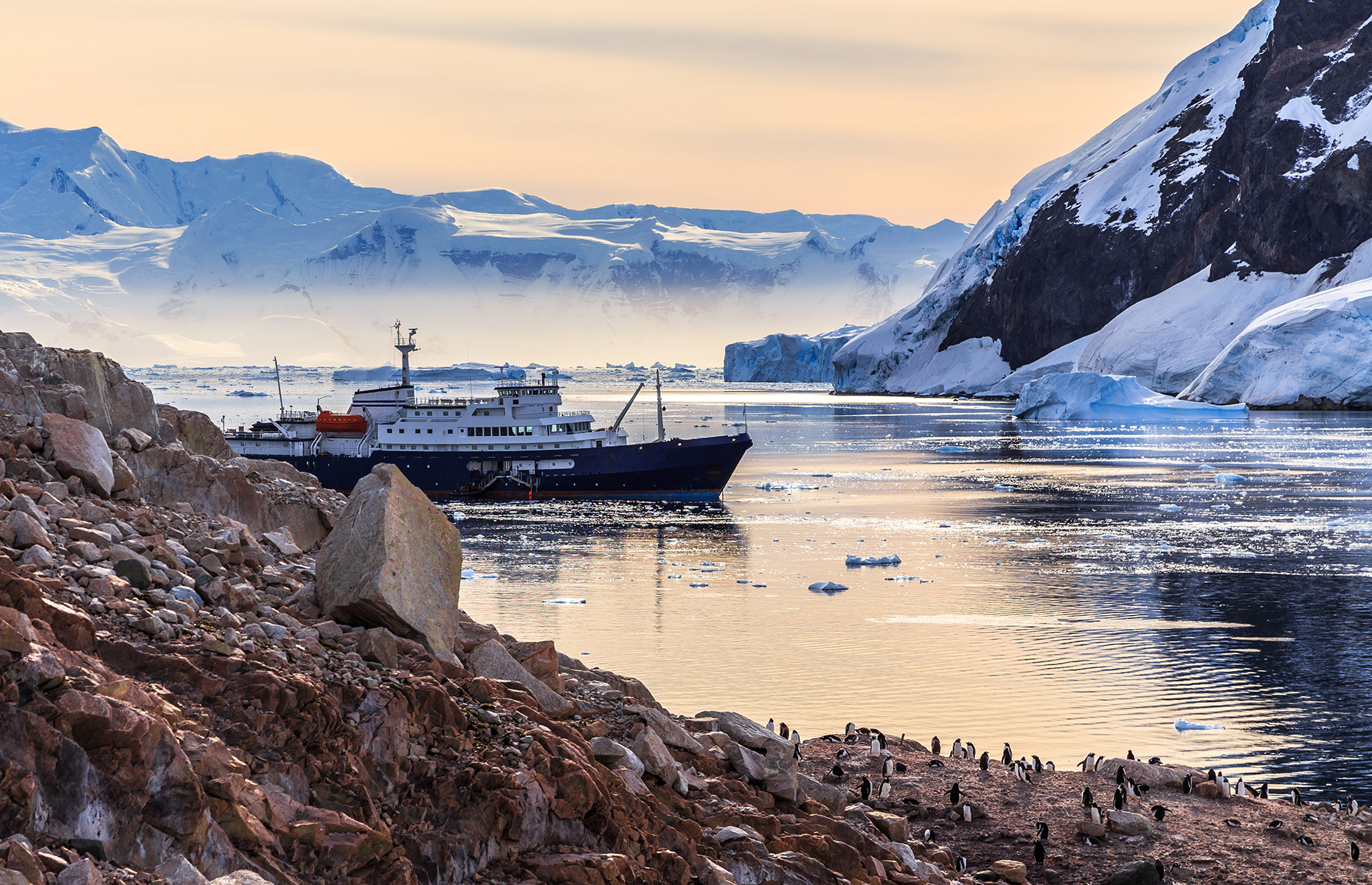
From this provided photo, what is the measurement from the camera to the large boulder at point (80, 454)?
11.8 meters

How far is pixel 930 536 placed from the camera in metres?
51.7

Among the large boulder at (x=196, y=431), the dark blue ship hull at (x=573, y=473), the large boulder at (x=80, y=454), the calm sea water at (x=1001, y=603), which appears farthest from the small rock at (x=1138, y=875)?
the dark blue ship hull at (x=573, y=473)

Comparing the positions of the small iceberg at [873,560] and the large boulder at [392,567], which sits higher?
the large boulder at [392,567]

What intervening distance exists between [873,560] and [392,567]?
111ft

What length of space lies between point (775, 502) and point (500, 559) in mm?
23540

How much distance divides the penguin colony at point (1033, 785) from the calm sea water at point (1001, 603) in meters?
2.77

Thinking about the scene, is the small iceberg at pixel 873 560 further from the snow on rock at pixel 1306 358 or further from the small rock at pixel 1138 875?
the snow on rock at pixel 1306 358

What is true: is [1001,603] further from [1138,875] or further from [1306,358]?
[1306,358]

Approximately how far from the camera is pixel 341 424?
7388cm

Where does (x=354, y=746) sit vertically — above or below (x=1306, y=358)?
below

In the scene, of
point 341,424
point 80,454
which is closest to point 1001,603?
point 80,454

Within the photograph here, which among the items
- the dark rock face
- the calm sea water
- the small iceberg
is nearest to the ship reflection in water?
the calm sea water

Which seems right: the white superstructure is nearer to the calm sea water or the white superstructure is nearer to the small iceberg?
the calm sea water

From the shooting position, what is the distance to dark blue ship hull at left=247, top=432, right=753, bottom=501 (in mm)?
70375
